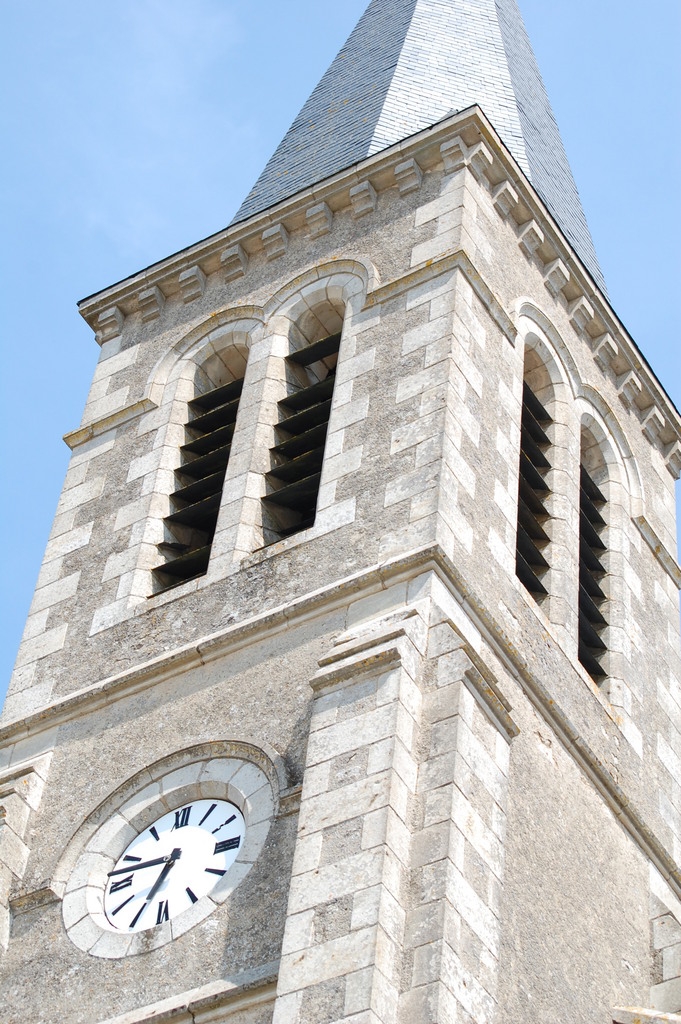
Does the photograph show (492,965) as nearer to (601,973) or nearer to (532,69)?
(601,973)

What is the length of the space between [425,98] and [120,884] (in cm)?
931

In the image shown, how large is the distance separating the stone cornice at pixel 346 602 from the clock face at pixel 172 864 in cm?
112

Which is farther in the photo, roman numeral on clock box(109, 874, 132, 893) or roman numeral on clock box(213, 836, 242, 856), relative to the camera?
roman numeral on clock box(109, 874, 132, 893)

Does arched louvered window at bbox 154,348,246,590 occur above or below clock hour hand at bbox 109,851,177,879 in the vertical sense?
above

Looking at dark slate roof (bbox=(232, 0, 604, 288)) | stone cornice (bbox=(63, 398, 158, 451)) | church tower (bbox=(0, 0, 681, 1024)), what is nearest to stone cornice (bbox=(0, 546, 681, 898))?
church tower (bbox=(0, 0, 681, 1024))

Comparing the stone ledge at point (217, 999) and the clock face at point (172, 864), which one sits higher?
the clock face at point (172, 864)

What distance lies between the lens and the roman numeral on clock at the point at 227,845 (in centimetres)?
1095

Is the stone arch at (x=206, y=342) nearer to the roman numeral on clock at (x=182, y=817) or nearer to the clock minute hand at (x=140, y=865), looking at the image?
the roman numeral on clock at (x=182, y=817)

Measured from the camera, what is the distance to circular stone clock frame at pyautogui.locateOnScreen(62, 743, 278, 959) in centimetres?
1068

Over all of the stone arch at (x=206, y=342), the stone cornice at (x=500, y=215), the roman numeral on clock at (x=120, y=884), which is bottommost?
the roman numeral on clock at (x=120, y=884)

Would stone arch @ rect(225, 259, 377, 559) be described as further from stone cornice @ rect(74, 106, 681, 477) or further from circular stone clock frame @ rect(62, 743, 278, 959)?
circular stone clock frame @ rect(62, 743, 278, 959)

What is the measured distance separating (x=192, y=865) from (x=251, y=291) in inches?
239

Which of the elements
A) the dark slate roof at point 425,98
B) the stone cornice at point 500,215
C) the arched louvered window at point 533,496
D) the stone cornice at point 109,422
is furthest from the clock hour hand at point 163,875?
the dark slate roof at point 425,98

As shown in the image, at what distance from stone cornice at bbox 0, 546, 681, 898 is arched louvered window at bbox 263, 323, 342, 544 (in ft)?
4.79
